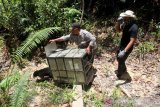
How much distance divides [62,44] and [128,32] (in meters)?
2.68

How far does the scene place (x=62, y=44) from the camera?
29.8ft

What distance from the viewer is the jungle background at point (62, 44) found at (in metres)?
6.49

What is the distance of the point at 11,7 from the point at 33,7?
67 cm

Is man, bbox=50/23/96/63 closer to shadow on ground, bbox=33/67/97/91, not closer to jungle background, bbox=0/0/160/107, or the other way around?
shadow on ground, bbox=33/67/97/91

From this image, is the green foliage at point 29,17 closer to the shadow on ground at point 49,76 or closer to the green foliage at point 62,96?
the shadow on ground at point 49,76

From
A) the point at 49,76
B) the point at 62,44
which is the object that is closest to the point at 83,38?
the point at 49,76

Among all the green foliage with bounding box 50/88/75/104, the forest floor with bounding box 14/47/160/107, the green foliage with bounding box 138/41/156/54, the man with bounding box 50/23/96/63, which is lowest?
the forest floor with bounding box 14/47/160/107

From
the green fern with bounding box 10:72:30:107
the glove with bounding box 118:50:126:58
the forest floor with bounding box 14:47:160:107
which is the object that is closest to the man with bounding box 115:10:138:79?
the glove with bounding box 118:50:126:58

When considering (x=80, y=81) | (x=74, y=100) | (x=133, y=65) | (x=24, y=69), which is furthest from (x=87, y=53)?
(x=24, y=69)

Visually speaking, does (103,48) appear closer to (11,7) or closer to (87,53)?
(87,53)

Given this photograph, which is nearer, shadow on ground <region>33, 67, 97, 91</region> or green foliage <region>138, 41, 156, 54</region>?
shadow on ground <region>33, 67, 97, 91</region>

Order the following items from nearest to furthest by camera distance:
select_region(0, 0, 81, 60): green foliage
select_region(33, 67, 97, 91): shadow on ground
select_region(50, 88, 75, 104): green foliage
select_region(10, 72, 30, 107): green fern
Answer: select_region(10, 72, 30, 107): green fern, select_region(50, 88, 75, 104): green foliage, select_region(33, 67, 97, 91): shadow on ground, select_region(0, 0, 81, 60): green foliage

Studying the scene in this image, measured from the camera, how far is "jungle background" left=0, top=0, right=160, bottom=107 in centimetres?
649

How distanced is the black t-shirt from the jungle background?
94 cm
